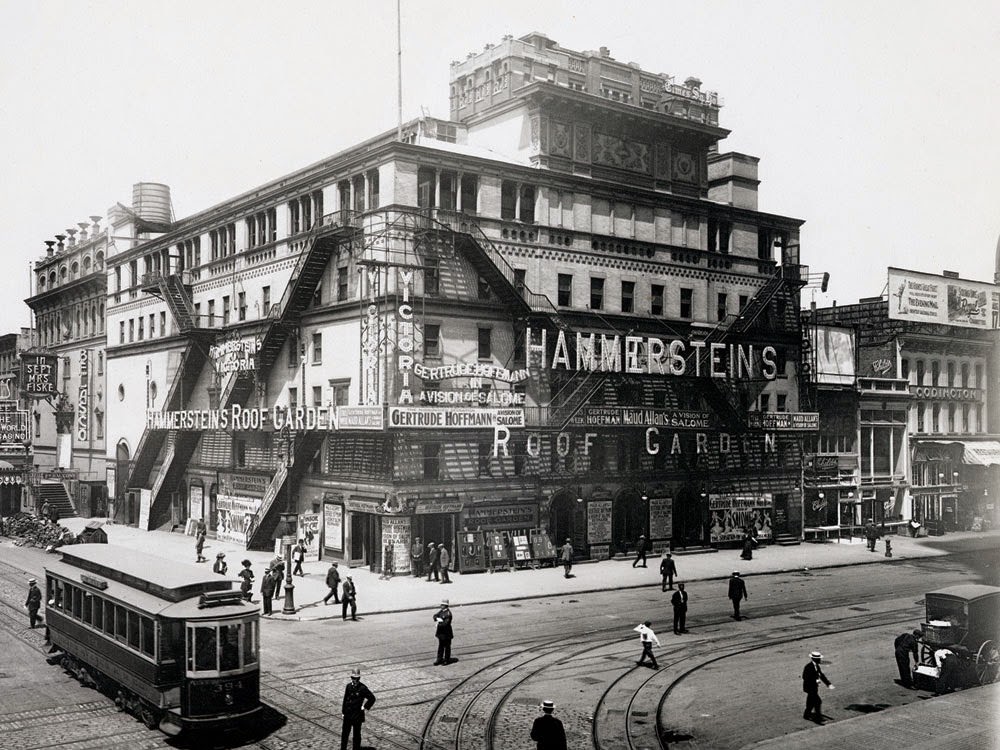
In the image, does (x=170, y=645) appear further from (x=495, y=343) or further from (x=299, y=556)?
(x=495, y=343)

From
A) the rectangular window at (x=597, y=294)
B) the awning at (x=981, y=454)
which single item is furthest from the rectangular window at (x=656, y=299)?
the awning at (x=981, y=454)

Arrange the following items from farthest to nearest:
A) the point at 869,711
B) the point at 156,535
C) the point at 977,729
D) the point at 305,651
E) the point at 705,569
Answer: the point at 156,535, the point at 705,569, the point at 305,651, the point at 869,711, the point at 977,729

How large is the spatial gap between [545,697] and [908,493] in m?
51.0

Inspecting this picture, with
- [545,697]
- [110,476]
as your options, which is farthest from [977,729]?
[110,476]

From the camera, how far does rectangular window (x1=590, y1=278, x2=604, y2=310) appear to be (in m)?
51.9

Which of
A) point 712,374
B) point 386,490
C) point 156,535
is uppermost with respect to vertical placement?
point 712,374

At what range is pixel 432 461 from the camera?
45.3 meters

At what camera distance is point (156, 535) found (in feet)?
198

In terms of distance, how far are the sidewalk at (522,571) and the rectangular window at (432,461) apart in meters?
4.89

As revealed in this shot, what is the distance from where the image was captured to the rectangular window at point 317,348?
4972cm

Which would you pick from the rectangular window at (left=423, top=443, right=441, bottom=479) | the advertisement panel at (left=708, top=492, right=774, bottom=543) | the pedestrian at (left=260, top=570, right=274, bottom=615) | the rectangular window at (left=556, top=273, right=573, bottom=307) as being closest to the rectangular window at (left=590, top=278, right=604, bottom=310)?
the rectangular window at (left=556, top=273, right=573, bottom=307)

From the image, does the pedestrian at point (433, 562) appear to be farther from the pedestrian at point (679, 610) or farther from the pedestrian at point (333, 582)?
the pedestrian at point (679, 610)

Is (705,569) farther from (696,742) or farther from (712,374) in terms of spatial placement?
(696,742)

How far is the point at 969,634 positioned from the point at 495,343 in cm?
2704
